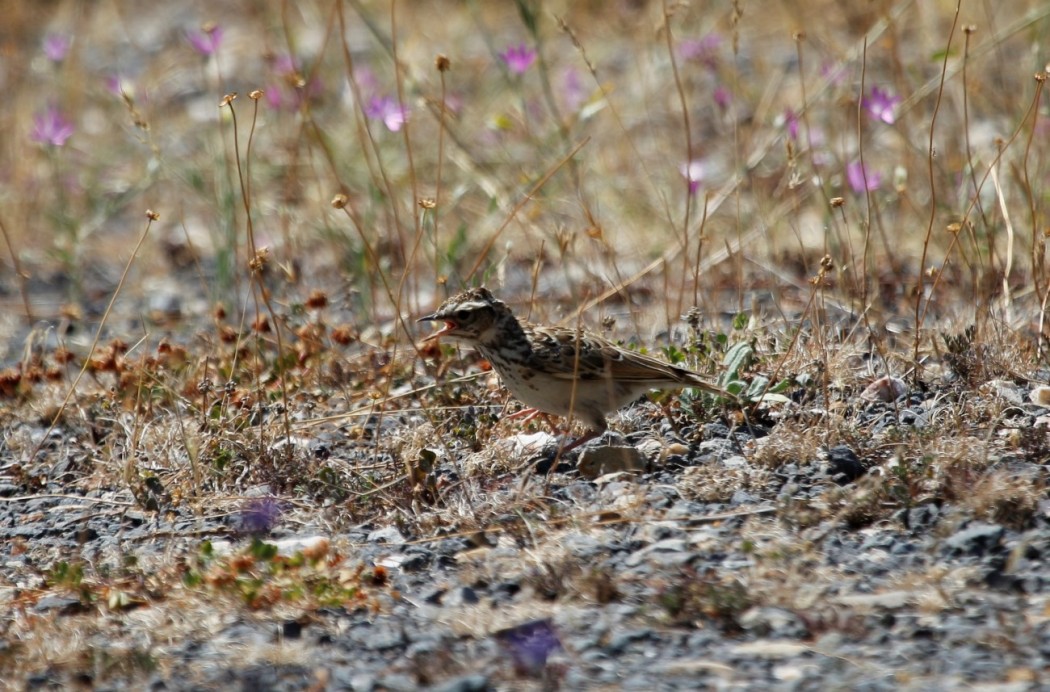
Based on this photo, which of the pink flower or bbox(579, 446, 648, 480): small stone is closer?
bbox(579, 446, 648, 480): small stone

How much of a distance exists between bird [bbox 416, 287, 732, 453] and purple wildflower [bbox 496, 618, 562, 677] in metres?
1.45

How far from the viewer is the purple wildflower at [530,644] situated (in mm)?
3607

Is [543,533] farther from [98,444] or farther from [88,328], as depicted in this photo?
[88,328]

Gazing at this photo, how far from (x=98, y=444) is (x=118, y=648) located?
204 centimetres

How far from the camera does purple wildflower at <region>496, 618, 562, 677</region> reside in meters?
3.61

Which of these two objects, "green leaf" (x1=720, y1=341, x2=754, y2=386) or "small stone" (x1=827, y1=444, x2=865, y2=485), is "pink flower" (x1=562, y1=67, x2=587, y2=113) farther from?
"small stone" (x1=827, y1=444, x2=865, y2=485)

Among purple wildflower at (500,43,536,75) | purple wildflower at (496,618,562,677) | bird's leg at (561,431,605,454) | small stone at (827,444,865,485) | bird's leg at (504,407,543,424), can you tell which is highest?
purple wildflower at (500,43,536,75)

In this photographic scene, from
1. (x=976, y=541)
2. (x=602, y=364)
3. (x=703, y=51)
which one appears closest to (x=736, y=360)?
(x=602, y=364)

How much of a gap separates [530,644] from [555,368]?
167 cm

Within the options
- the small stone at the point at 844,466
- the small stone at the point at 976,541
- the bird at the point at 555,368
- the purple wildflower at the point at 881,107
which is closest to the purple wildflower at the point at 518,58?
the purple wildflower at the point at 881,107

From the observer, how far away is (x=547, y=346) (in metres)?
5.37

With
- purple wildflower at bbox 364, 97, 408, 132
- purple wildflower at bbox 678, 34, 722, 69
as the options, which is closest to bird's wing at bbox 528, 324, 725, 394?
purple wildflower at bbox 364, 97, 408, 132

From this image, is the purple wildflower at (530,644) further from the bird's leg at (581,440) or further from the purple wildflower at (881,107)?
the purple wildflower at (881,107)

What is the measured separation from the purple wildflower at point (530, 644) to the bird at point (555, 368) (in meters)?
1.45
